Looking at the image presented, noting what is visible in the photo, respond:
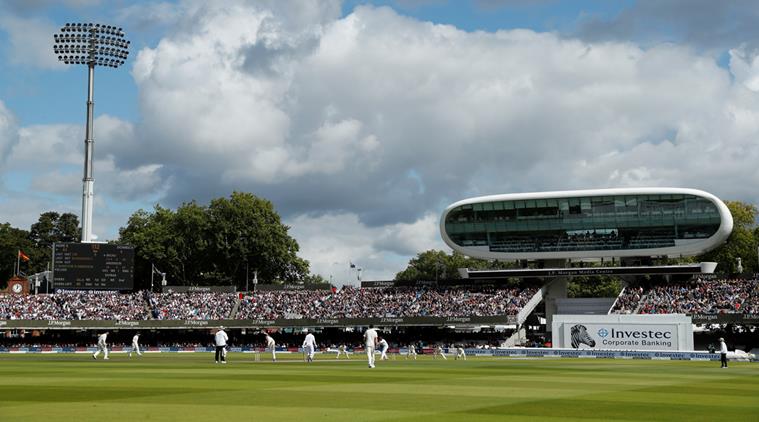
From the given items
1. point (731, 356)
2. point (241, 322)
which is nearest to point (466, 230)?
point (241, 322)

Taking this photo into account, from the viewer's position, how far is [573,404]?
1884cm

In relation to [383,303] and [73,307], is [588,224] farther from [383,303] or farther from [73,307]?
[73,307]

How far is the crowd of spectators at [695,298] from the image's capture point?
76.1 metres

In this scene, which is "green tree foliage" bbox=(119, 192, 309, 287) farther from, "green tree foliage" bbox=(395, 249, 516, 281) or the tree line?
"green tree foliage" bbox=(395, 249, 516, 281)

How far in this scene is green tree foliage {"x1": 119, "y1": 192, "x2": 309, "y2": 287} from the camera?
127 metres

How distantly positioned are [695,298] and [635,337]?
2015cm

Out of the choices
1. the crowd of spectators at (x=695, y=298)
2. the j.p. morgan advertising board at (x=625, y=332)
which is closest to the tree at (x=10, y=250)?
the crowd of spectators at (x=695, y=298)

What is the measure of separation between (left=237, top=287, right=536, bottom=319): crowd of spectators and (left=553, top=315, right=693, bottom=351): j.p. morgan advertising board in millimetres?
16586

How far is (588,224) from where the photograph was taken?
87.0m

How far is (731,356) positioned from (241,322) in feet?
165

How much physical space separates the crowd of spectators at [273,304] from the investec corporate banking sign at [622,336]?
18.7 metres

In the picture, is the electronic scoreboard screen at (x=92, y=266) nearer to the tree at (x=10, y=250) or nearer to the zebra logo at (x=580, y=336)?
the zebra logo at (x=580, y=336)

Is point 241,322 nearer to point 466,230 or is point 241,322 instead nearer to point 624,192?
point 466,230

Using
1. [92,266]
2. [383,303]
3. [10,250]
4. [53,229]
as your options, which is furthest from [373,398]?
[53,229]
